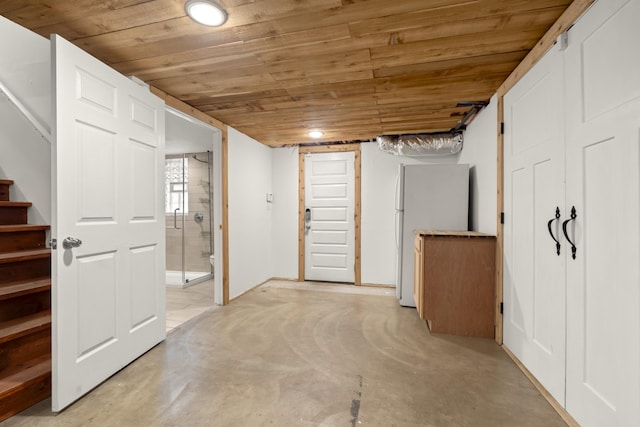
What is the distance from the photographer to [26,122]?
2.33 meters

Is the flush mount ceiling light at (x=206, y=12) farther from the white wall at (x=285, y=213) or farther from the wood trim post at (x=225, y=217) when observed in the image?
the white wall at (x=285, y=213)

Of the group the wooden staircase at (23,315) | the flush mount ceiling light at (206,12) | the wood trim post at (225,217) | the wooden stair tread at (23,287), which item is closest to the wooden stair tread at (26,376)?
the wooden staircase at (23,315)

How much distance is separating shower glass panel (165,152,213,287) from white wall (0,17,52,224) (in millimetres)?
2660

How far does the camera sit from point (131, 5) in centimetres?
148

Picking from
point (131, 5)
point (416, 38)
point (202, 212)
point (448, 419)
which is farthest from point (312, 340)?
point (202, 212)

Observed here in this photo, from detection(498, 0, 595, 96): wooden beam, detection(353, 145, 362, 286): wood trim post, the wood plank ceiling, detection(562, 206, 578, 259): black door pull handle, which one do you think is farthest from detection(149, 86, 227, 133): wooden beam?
detection(562, 206, 578, 259): black door pull handle

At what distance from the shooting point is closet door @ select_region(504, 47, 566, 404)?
1650 millimetres

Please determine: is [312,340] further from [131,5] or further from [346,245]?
[131,5]

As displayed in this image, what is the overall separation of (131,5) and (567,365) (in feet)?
9.97

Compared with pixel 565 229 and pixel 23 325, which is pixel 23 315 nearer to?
pixel 23 325

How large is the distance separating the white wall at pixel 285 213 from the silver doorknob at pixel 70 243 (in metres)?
3.17

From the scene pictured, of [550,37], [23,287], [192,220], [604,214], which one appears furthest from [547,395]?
[192,220]

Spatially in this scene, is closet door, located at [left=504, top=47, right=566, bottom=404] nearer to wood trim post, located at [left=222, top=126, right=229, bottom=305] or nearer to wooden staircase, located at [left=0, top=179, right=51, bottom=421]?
wood trim post, located at [left=222, top=126, right=229, bottom=305]

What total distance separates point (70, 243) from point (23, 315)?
0.79m
